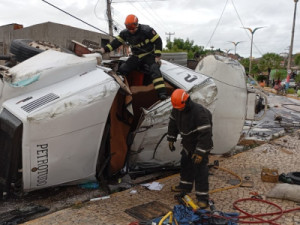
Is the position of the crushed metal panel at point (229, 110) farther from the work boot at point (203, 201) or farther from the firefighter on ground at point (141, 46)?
the work boot at point (203, 201)

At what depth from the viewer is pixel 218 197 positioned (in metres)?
4.24

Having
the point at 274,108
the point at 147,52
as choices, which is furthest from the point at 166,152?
the point at 274,108

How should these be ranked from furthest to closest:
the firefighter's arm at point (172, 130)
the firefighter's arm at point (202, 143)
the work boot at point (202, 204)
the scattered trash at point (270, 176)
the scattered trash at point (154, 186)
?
1. the scattered trash at point (270, 176)
2. the scattered trash at point (154, 186)
3. the firefighter's arm at point (172, 130)
4. the work boot at point (202, 204)
5. the firefighter's arm at point (202, 143)

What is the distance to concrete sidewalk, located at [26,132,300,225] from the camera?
3.56 meters

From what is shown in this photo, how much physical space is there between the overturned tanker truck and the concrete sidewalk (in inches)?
18.9

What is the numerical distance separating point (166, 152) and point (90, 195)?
51.5 inches

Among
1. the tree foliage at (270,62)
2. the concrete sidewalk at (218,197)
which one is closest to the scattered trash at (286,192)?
the concrete sidewalk at (218,197)

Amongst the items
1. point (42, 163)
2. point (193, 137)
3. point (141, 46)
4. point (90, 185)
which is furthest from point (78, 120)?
point (141, 46)

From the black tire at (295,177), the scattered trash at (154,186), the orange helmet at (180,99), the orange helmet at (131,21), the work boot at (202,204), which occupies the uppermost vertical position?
the orange helmet at (131,21)

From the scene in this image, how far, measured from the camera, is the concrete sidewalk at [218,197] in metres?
3.56

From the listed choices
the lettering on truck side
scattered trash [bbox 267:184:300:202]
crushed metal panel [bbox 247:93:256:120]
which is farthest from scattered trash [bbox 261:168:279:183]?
the lettering on truck side

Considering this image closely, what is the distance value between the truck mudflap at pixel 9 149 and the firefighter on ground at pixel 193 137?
1.85 metres

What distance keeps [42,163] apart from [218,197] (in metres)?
2.30

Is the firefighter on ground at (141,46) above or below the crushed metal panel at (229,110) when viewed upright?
above
